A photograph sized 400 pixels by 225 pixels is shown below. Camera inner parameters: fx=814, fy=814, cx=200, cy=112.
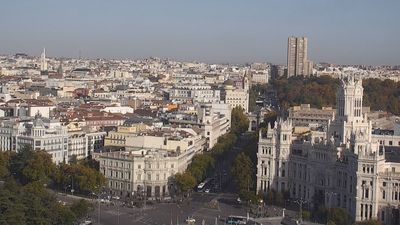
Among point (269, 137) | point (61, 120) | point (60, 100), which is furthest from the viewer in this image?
point (60, 100)

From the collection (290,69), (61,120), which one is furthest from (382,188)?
(290,69)

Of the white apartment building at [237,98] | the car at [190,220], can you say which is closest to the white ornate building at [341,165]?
the car at [190,220]

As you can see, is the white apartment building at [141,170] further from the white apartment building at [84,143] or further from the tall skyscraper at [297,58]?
the tall skyscraper at [297,58]

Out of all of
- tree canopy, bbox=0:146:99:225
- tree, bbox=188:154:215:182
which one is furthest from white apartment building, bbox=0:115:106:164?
tree, bbox=188:154:215:182

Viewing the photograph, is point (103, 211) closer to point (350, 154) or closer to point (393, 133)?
point (350, 154)

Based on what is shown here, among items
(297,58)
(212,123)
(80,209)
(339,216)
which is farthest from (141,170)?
(297,58)

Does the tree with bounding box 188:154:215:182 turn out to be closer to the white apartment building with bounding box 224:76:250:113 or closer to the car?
the car
